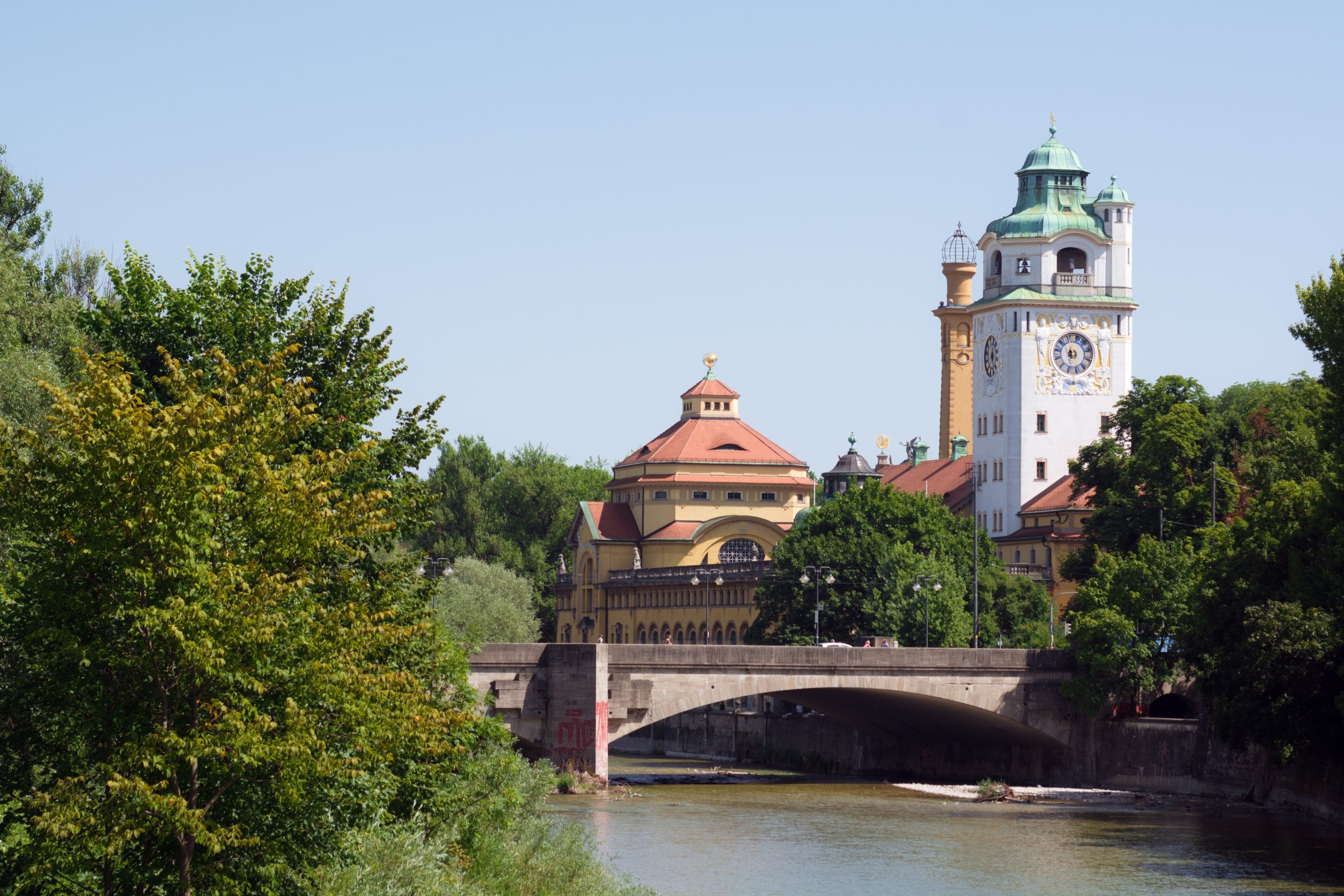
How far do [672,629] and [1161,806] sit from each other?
6316cm

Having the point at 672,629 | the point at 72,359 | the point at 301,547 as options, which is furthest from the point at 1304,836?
the point at 672,629

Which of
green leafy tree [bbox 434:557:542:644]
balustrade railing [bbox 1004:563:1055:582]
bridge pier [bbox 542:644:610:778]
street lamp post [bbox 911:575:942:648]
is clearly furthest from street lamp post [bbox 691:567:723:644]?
bridge pier [bbox 542:644:610:778]

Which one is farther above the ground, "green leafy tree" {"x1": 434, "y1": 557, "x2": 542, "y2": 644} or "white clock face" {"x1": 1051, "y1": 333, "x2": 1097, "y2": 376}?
"white clock face" {"x1": 1051, "y1": 333, "x2": 1097, "y2": 376}

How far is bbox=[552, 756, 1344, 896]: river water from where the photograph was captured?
152 feet

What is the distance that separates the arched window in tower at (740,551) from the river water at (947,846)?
5819 centimetres

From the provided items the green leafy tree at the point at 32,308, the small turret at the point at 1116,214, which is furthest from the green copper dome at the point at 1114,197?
the green leafy tree at the point at 32,308

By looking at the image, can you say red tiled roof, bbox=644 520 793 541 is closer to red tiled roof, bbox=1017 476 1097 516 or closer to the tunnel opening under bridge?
red tiled roof, bbox=1017 476 1097 516

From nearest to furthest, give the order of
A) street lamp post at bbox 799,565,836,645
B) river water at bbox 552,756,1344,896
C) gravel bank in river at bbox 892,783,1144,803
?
1. river water at bbox 552,756,1344,896
2. gravel bank in river at bbox 892,783,1144,803
3. street lamp post at bbox 799,565,836,645

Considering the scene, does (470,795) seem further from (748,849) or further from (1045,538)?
(1045,538)

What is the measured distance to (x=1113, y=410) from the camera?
127000 millimetres

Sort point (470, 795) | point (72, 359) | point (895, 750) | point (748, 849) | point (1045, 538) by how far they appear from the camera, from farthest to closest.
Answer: point (1045, 538), point (895, 750), point (748, 849), point (72, 359), point (470, 795)

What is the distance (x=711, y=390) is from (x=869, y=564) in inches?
1783

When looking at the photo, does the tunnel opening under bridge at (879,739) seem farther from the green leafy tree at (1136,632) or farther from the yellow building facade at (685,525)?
the yellow building facade at (685,525)

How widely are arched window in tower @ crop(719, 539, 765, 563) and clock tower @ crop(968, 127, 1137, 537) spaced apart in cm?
1523
